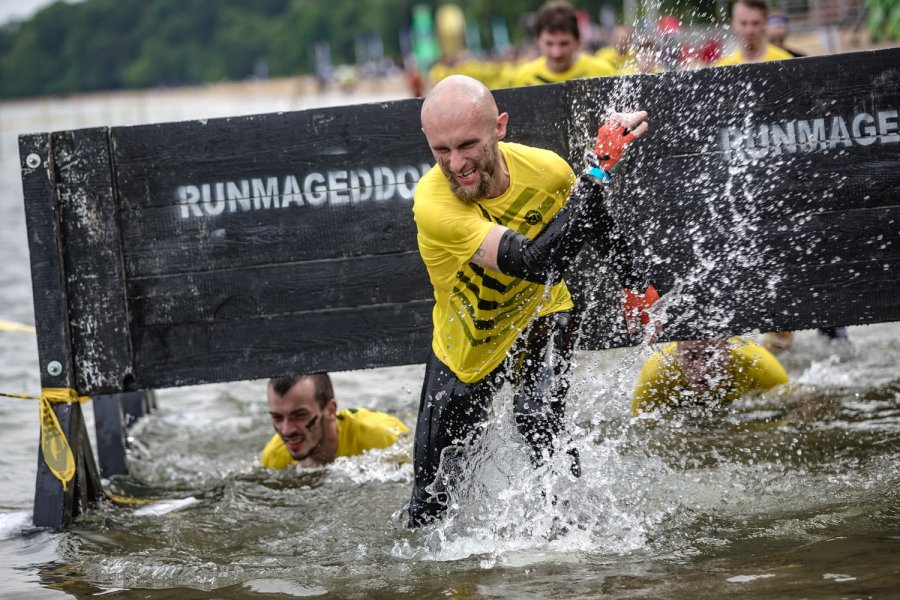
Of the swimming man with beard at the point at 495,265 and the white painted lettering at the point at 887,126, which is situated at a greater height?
the white painted lettering at the point at 887,126

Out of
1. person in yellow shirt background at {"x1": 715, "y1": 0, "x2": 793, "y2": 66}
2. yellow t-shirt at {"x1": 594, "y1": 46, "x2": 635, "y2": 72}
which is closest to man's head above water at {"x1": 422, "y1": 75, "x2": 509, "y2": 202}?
person in yellow shirt background at {"x1": 715, "y1": 0, "x2": 793, "y2": 66}

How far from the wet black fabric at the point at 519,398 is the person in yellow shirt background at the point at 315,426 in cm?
152

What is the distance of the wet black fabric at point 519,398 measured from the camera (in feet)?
16.7

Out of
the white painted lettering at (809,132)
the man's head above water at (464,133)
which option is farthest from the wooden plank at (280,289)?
the white painted lettering at (809,132)

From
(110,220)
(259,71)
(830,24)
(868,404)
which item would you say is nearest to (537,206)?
(110,220)

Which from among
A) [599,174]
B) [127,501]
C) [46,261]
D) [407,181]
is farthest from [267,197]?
[599,174]

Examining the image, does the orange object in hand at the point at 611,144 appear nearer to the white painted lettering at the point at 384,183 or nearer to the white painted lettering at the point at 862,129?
the white painted lettering at the point at 384,183

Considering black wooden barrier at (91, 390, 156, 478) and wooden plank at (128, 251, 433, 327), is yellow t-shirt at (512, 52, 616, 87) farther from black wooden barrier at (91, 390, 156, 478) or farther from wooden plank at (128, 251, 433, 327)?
black wooden barrier at (91, 390, 156, 478)

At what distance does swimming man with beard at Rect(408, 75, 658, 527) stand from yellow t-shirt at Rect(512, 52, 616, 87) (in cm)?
486

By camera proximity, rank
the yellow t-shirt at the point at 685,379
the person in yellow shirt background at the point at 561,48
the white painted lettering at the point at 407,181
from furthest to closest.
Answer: the person in yellow shirt background at the point at 561,48 < the yellow t-shirt at the point at 685,379 < the white painted lettering at the point at 407,181

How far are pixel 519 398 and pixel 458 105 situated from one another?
138 centimetres

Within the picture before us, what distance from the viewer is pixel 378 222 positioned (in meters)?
5.95

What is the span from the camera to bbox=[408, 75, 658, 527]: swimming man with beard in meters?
4.54

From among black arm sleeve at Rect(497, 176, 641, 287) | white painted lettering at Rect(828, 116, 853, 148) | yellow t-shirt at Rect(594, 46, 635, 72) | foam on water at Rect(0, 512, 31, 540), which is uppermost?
yellow t-shirt at Rect(594, 46, 635, 72)
